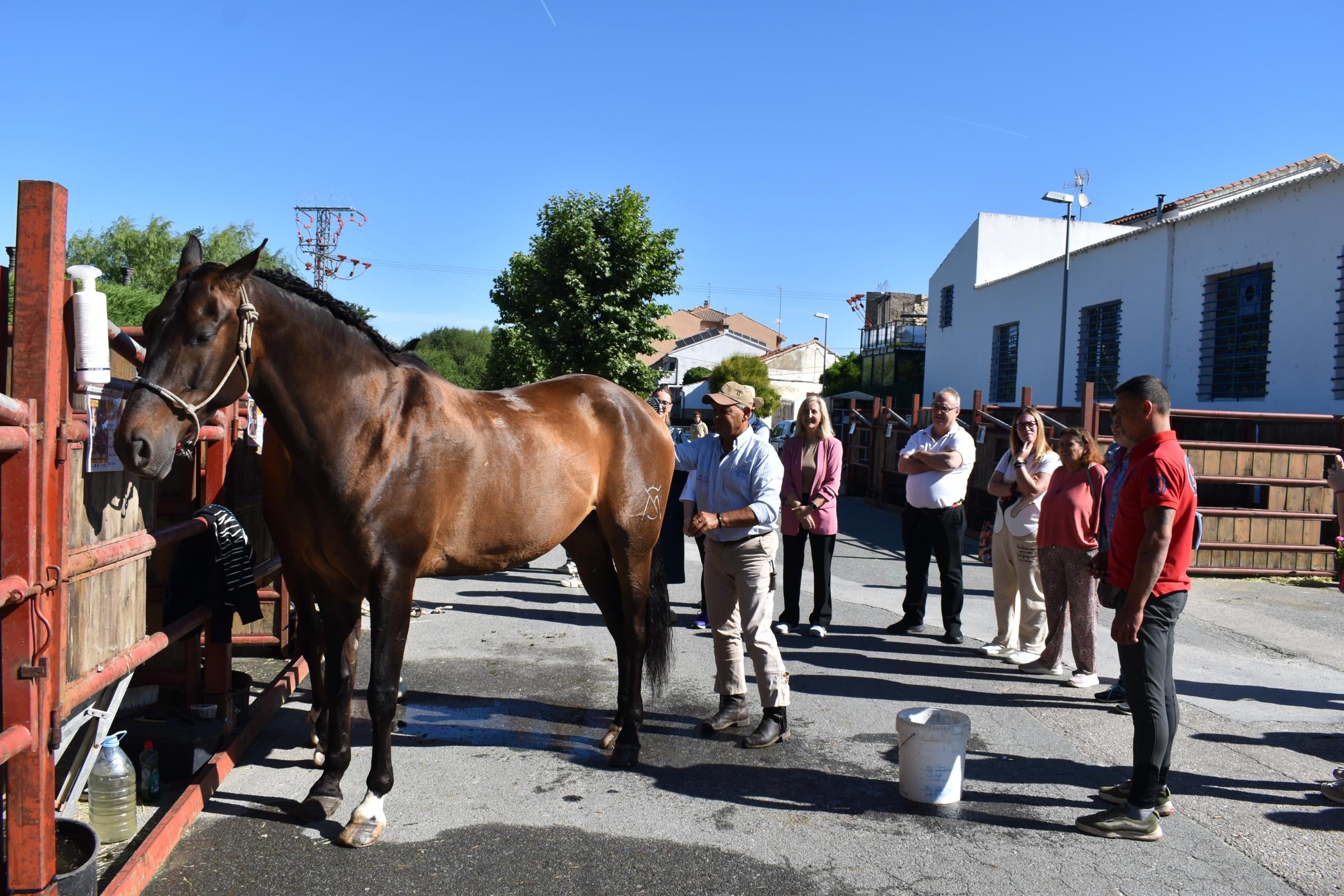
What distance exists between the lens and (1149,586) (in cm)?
375

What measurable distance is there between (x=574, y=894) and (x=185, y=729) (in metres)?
2.12

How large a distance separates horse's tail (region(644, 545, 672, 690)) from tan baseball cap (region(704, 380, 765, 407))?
90cm

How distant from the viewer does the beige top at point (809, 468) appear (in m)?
7.58

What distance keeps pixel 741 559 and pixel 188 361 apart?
283 cm

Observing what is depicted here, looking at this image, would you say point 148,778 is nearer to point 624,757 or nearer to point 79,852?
point 79,852

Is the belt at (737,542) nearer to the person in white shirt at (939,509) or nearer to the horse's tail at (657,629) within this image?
the horse's tail at (657,629)

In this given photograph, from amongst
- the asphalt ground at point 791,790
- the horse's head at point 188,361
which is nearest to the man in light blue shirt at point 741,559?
the asphalt ground at point 791,790

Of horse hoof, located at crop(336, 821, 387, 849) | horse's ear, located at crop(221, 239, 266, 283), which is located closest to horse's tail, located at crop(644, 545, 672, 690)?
horse hoof, located at crop(336, 821, 387, 849)

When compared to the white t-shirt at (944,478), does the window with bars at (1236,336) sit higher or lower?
higher

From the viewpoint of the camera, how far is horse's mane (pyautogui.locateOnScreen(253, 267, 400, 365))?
3.52 m

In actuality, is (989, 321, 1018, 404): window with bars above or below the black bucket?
above

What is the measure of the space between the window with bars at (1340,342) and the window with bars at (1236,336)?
164 cm

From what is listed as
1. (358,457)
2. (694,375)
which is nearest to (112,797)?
(358,457)

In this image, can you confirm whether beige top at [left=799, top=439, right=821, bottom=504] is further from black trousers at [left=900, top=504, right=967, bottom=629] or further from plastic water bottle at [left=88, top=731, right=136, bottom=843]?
plastic water bottle at [left=88, top=731, right=136, bottom=843]
